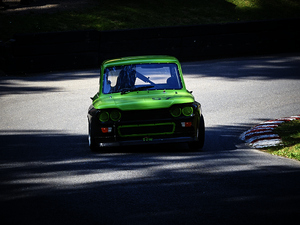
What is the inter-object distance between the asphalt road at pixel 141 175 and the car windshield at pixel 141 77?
1047 mm

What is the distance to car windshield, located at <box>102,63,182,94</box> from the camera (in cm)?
840

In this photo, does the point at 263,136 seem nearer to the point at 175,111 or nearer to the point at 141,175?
the point at 175,111

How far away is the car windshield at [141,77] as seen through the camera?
840cm

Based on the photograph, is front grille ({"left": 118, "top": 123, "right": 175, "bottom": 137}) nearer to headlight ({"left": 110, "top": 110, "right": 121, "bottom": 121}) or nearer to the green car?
the green car

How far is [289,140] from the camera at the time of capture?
8781 mm

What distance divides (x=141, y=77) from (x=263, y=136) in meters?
2.57

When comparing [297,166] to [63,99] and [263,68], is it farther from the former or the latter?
[263,68]

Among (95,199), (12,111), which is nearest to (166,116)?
(95,199)

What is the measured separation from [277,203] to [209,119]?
19.6 ft

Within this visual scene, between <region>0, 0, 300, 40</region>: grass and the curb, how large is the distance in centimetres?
1502

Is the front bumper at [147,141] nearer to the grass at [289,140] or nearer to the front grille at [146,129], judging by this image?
the front grille at [146,129]

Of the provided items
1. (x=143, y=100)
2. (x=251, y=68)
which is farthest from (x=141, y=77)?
(x=251, y=68)

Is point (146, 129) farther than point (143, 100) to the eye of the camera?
No

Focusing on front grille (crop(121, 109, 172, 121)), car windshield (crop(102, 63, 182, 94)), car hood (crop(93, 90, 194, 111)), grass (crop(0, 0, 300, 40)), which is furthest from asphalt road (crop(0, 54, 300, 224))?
grass (crop(0, 0, 300, 40))
